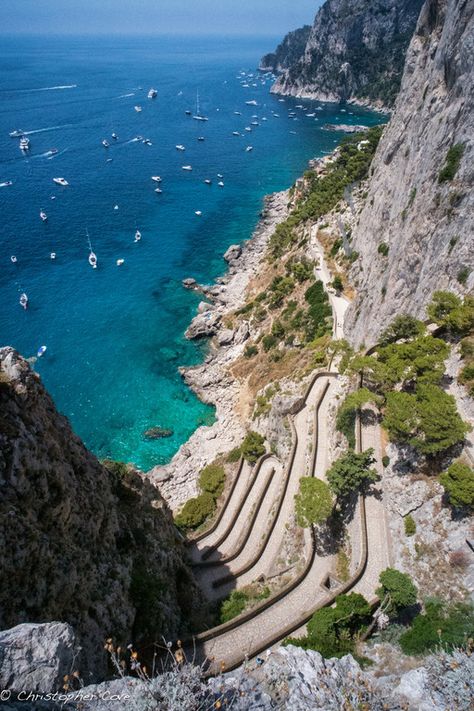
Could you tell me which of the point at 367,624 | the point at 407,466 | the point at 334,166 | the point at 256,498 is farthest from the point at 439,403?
the point at 334,166

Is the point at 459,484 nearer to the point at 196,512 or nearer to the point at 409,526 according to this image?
the point at 409,526

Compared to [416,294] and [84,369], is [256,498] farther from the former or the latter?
[84,369]

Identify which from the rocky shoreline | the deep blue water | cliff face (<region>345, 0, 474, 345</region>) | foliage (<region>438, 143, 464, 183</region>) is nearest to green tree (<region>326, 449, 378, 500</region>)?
cliff face (<region>345, 0, 474, 345</region>)

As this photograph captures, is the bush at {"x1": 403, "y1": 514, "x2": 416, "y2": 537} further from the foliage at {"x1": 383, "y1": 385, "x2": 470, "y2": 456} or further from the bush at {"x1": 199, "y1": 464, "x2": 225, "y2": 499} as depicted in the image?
the bush at {"x1": 199, "y1": 464, "x2": 225, "y2": 499}

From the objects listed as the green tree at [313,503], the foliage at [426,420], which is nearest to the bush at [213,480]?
the green tree at [313,503]

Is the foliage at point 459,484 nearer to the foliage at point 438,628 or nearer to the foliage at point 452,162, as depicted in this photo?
the foliage at point 438,628

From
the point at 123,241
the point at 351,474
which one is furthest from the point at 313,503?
the point at 123,241
